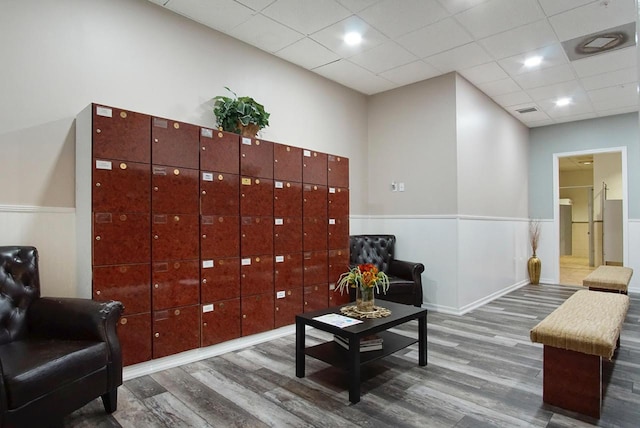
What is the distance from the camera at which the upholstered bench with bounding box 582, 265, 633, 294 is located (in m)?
3.96

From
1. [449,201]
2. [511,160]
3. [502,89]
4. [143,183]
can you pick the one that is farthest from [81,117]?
[511,160]

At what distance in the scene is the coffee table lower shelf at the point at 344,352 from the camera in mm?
2479

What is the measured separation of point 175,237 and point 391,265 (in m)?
2.84

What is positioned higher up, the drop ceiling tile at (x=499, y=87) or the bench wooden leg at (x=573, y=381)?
the drop ceiling tile at (x=499, y=87)

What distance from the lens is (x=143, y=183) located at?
2744 mm

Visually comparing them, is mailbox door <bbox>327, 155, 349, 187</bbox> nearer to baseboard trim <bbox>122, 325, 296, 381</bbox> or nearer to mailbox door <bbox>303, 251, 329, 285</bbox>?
mailbox door <bbox>303, 251, 329, 285</bbox>

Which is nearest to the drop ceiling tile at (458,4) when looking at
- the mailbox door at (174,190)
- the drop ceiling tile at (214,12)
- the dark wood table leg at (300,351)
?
the drop ceiling tile at (214,12)

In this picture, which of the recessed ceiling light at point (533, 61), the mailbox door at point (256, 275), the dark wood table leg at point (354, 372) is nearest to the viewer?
the dark wood table leg at point (354, 372)

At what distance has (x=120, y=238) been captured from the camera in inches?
103

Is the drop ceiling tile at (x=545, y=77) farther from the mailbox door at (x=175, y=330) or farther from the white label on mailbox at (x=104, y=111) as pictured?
the mailbox door at (x=175, y=330)

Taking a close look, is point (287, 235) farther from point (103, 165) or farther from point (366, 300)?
point (103, 165)

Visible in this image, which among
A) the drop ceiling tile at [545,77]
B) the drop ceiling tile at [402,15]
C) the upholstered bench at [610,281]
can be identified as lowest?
the upholstered bench at [610,281]

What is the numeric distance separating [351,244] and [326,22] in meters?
2.65

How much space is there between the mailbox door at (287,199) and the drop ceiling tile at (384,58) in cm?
169
